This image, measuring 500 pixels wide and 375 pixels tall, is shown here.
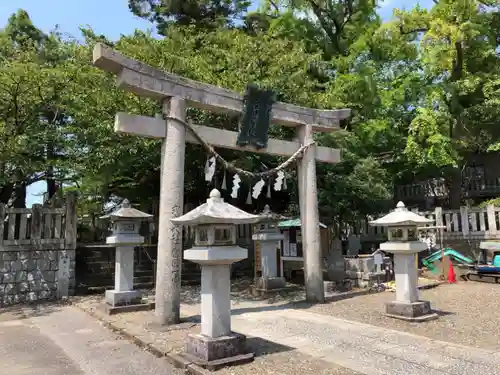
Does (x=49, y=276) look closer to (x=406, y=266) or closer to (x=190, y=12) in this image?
(x=406, y=266)

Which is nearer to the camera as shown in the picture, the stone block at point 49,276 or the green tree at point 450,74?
the stone block at point 49,276

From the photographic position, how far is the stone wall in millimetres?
11214

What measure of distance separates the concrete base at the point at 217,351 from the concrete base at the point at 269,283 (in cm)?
629

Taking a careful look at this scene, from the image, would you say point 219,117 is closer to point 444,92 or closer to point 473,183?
point 444,92

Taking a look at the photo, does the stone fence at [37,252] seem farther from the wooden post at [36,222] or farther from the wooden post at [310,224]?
the wooden post at [310,224]

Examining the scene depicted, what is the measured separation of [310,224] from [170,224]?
13.8 feet

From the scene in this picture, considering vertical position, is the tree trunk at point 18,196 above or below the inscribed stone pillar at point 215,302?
above

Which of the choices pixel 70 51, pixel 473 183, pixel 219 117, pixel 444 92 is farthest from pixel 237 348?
pixel 473 183

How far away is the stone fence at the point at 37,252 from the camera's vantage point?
1127 centimetres

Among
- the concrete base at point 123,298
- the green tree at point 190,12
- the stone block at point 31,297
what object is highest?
the green tree at point 190,12

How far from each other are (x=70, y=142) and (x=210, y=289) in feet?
29.7

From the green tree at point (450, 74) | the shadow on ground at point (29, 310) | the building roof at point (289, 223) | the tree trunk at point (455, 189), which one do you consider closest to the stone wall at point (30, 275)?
the shadow on ground at point (29, 310)

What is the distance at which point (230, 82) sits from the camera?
40.6 feet

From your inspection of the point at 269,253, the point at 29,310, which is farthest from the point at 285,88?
the point at 29,310
